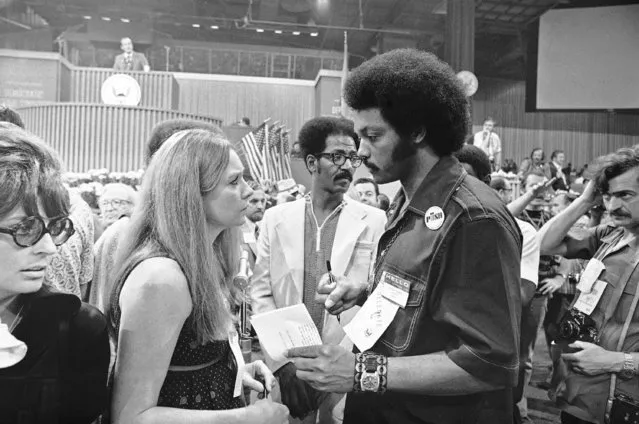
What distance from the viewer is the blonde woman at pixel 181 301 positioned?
1.11 m

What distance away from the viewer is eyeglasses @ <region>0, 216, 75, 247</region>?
868mm

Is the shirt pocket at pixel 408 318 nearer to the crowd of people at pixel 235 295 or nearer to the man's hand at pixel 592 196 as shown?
the crowd of people at pixel 235 295

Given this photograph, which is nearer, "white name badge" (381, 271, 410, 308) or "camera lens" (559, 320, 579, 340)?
"white name badge" (381, 271, 410, 308)

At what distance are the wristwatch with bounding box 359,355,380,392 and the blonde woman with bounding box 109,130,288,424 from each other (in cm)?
20

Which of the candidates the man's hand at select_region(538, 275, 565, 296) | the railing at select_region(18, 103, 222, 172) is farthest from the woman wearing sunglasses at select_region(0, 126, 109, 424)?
the railing at select_region(18, 103, 222, 172)

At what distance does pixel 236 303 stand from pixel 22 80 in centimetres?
987

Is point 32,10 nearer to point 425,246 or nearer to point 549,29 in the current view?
point 549,29

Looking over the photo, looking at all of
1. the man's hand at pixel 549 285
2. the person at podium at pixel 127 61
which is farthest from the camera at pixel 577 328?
the person at podium at pixel 127 61

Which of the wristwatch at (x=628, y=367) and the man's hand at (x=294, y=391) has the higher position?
the wristwatch at (x=628, y=367)

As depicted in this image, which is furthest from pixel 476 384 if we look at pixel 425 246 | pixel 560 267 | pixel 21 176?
pixel 560 267

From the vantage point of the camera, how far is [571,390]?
194 cm

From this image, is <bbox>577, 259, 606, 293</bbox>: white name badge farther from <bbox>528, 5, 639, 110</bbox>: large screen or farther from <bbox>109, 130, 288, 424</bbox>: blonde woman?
<bbox>528, 5, 639, 110</bbox>: large screen

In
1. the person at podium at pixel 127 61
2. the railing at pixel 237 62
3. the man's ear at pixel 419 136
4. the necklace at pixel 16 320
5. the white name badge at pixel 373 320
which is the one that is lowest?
the white name badge at pixel 373 320

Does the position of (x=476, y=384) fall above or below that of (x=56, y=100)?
below
